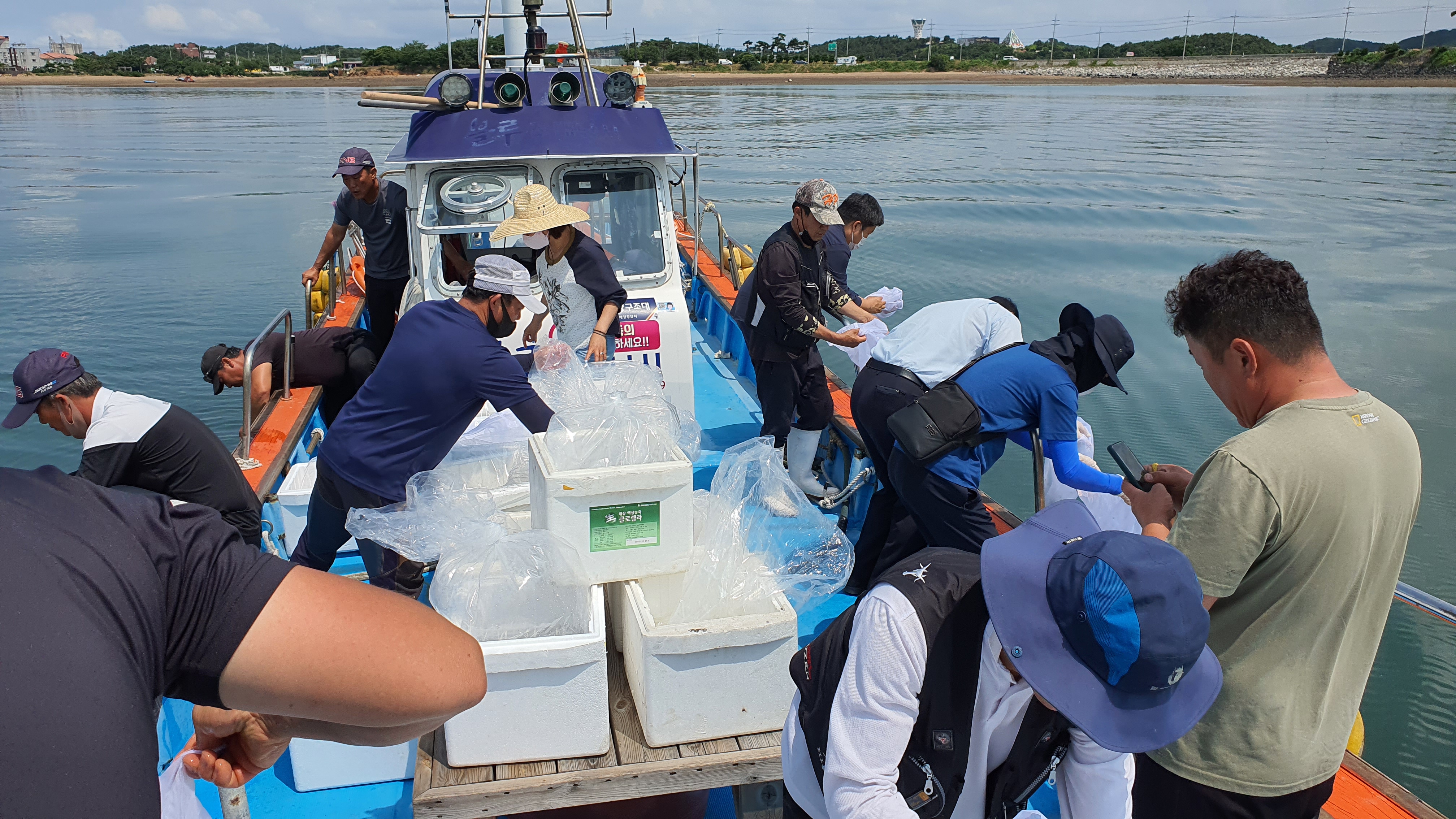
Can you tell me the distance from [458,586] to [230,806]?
24.9 inches

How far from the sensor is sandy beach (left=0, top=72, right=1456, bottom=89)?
2559 inches

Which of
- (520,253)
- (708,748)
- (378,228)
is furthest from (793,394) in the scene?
(378,228)

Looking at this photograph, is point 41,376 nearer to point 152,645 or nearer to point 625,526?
point 625,526

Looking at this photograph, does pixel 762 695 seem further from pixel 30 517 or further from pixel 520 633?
pixel 30 517

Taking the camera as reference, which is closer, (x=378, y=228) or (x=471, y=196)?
(x=471, y=196)

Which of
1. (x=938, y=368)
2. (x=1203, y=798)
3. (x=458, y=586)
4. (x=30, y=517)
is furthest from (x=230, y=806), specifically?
(x=938, y=368)

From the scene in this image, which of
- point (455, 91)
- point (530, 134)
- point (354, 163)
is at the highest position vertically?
point (455, 91)

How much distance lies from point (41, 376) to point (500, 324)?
1.66 metres

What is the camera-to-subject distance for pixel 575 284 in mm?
4195

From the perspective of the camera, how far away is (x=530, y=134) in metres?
4.80

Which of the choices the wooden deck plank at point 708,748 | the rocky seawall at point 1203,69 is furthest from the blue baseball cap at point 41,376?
the rocky seawall at point 1203,69

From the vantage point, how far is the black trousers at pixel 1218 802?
172 cm

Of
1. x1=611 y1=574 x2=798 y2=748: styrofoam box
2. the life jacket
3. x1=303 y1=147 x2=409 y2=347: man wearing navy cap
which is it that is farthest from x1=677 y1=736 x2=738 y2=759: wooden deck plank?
x1=303 y1=147 x2=409 y2=347: man wearing navy cap

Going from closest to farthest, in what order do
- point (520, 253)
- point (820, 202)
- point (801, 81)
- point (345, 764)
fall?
point (345, 764), point (820, 202), point (520, 253), point (801, 81)
